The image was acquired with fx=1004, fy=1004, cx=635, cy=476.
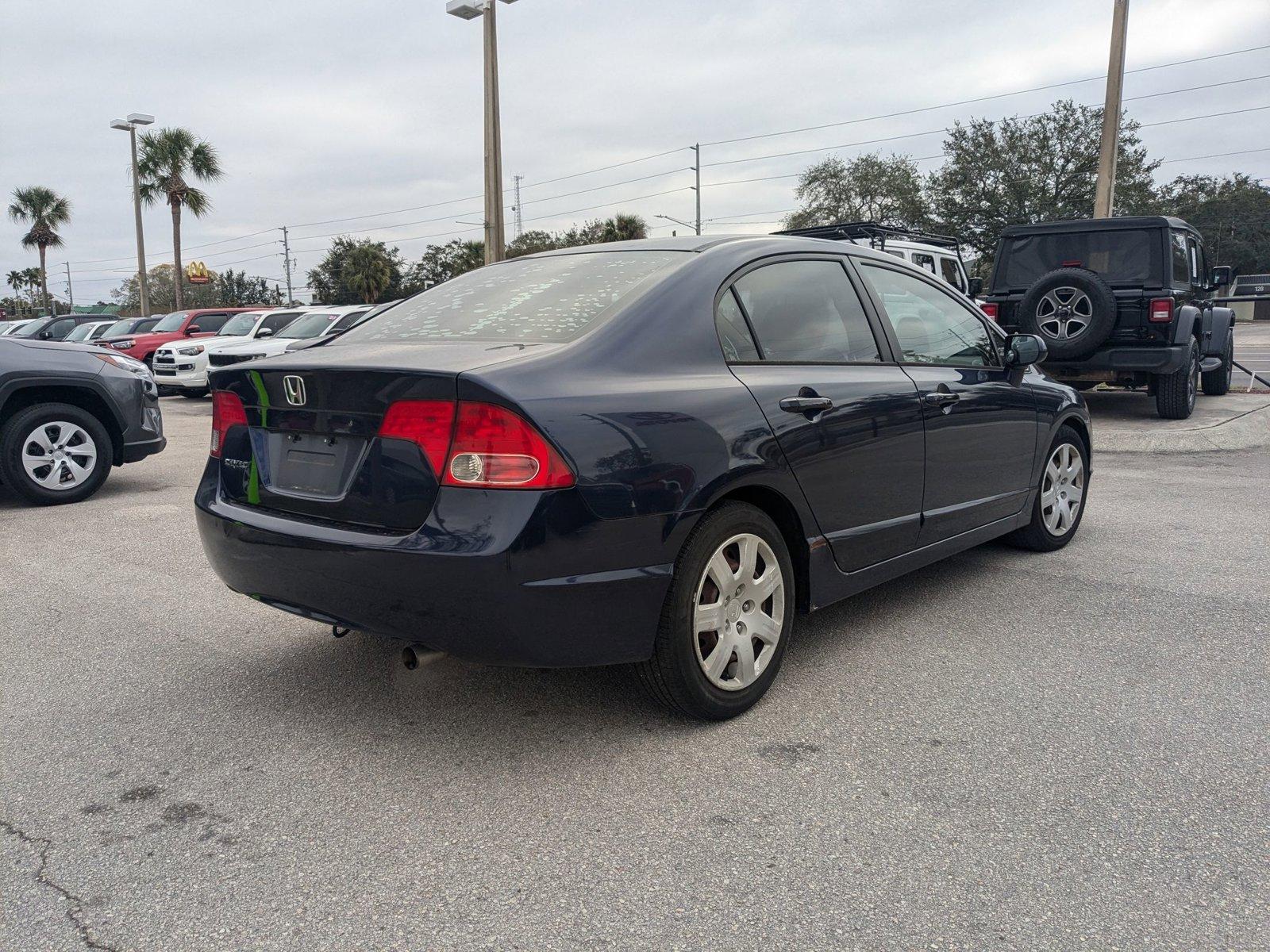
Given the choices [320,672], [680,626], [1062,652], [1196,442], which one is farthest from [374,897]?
[1196,442]

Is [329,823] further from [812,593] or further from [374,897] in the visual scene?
[812,593]

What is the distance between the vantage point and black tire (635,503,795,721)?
2.96 metres

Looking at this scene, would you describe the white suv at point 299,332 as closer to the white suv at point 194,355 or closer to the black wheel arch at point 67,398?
the white suv at point 194,355

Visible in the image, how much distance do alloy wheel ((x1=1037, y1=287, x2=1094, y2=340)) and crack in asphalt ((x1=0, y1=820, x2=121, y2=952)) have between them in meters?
9.60

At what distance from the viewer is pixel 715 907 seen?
7.31 ft

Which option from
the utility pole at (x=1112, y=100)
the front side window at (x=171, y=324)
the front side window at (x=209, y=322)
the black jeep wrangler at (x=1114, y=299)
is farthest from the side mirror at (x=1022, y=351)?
Result: the front side window at (x=171, y=324)

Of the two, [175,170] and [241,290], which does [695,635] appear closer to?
[175,170]

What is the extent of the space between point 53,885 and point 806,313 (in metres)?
2.89

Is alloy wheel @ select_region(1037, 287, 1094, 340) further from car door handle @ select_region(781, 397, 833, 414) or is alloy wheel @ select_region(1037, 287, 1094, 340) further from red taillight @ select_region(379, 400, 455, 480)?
red taillight @ select_region(379, 400, 455, 480)

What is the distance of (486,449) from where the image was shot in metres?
2.68

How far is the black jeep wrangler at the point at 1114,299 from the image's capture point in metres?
9.88

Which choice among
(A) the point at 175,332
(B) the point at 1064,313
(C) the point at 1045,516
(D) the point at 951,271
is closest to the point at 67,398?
(C) the point at 1045,516

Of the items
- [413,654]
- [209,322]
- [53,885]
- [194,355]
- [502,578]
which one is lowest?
[53,885]

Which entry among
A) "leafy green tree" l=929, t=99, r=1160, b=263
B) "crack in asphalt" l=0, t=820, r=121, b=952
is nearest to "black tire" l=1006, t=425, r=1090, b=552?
"crack in asphalt" l=0, t=820, r=121, b=952
